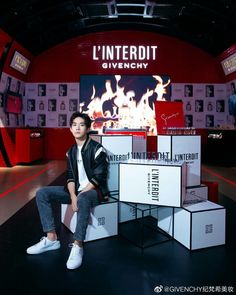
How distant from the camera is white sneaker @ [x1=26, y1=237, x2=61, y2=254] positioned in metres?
2.54

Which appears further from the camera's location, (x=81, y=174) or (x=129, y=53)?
(x=129, y=53)

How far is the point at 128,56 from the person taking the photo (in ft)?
28.4

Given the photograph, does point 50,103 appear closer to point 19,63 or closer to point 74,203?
point 19,63

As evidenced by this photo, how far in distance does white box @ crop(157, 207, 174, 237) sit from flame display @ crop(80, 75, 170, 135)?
5674 mm

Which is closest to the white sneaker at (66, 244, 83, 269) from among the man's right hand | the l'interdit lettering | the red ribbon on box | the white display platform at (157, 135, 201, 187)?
the man's right hand

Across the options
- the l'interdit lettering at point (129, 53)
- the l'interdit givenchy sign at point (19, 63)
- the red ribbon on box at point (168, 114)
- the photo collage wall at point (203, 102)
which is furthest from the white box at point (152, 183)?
the l'interdit lettering at point (129, 53)

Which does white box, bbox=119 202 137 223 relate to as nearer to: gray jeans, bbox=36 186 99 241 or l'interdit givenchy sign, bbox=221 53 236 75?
gray jeans, bbox=36 186 99 241

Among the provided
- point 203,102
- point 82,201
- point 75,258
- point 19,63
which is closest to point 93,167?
point 82,201

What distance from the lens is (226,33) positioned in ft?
24.0

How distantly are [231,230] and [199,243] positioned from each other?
0.67m

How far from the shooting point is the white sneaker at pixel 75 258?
2271mm

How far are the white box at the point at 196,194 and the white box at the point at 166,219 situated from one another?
194mm

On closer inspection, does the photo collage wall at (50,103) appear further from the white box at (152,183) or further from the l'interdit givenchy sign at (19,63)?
the white box at (152,183)

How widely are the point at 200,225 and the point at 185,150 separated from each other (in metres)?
0.82
